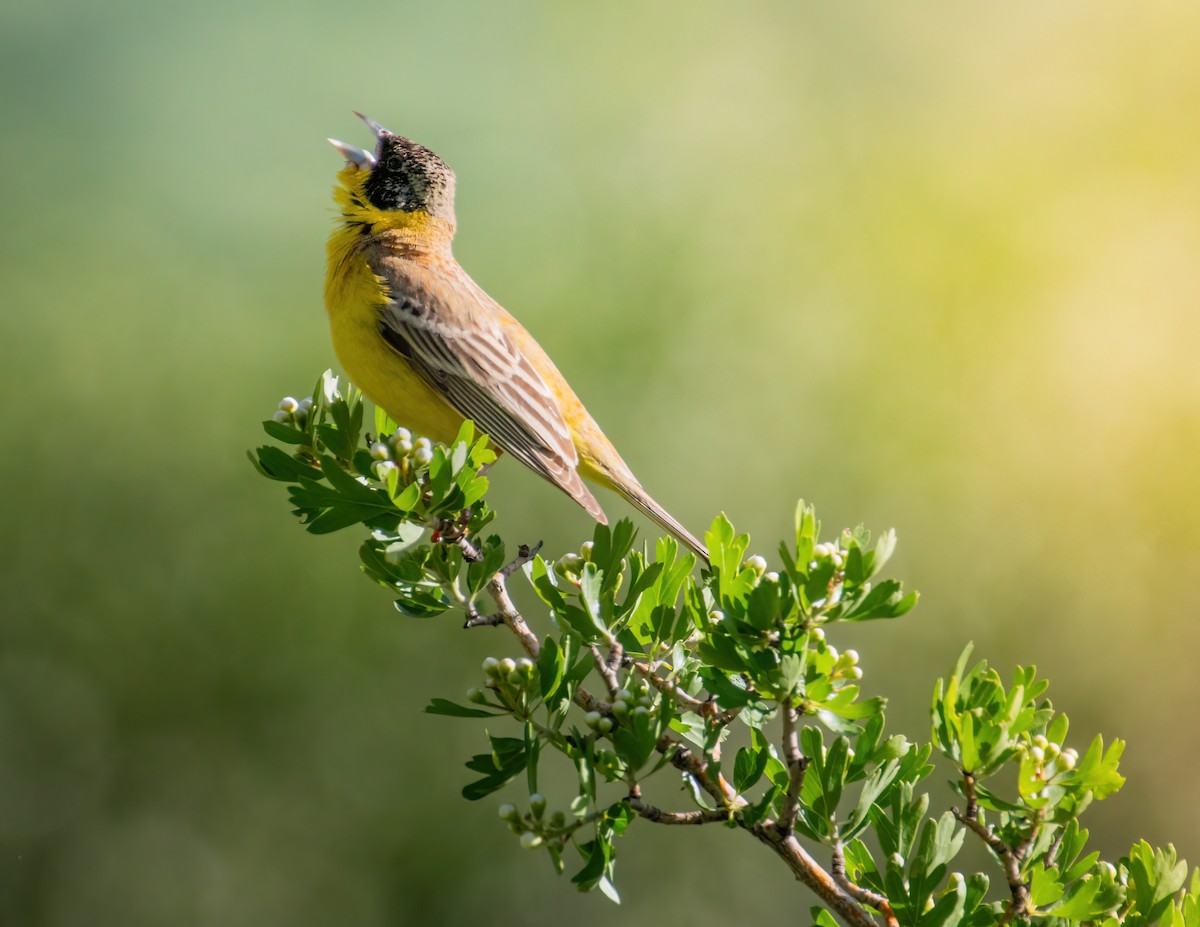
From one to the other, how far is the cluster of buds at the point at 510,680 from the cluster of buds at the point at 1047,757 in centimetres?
72

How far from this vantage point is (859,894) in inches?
66.7

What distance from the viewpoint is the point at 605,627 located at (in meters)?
1.89

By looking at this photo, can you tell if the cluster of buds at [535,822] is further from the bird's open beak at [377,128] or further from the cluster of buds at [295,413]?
the bird's open beak at [377,128]

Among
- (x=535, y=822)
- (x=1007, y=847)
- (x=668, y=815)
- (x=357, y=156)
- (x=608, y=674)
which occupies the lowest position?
(x=535, y=822)

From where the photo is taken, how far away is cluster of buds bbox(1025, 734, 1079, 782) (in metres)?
1.64

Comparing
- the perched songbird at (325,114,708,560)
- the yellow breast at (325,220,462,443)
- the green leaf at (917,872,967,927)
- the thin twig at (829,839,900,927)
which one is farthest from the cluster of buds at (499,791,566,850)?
the yellow breast at (325,220,462,443)

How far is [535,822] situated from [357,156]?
12.4 feet

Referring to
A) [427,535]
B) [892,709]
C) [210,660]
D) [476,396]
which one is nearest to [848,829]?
[427,535]

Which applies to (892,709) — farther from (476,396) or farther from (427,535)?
(427,535)

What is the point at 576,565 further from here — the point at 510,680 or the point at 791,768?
the point at 791,768

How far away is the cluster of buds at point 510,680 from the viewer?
1.77 metres

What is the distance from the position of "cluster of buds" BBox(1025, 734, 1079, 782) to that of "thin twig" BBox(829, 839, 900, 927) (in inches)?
11.3

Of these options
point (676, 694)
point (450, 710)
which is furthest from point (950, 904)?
point (450, 710)

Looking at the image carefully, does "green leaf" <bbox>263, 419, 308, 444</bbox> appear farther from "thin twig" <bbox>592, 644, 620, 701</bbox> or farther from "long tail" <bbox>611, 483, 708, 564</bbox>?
"long tail" <bbox>611, 483, 708, 564</bbox>
